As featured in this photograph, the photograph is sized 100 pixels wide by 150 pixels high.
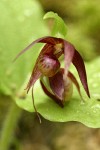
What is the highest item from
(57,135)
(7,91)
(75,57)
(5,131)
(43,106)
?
(75,57)

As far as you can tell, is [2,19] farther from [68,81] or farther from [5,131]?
[68,81]

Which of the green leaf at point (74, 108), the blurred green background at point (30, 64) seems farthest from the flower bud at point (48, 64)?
the blurred green background at point (30, 64)

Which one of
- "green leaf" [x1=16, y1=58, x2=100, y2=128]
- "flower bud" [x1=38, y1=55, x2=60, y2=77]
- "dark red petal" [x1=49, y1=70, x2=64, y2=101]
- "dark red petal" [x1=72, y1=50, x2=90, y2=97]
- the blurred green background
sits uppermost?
"flower bud" [x1=38, y1=55, x2=60, y2=77]

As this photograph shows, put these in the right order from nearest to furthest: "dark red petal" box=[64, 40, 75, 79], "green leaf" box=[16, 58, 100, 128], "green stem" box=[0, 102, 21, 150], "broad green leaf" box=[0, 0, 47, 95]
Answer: "dark red petal" box=[64, 40, 75, 79], "green leaf" box=[16, 58, 100, 128], "green stem" box=[0, 102, 21, 150], "broad green leaf" box=[0, 0, 47, 95]

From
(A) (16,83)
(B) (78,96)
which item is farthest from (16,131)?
(B) (78,96)

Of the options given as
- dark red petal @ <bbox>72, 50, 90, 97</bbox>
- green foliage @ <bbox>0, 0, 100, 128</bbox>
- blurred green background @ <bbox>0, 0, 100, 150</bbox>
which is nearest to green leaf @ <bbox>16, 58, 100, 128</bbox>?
green foliage @ <bbox>0, 0, 100, 128</bbox>

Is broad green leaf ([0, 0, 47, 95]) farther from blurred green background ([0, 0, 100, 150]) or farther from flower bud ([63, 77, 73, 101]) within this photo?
flower bud ([63, 77, 73, 101])

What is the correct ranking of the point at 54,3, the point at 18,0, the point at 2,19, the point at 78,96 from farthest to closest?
the point at 54,3, the point at 18,0, the point at 2,19, the point at 78,96
